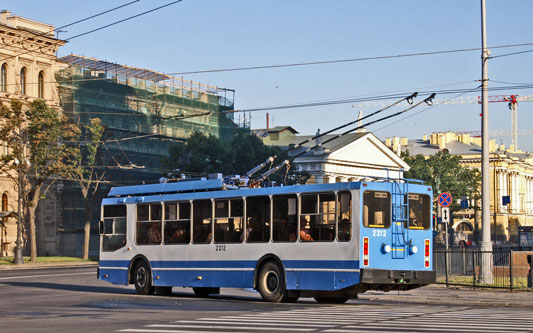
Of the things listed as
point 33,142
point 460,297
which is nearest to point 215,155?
point 33,142

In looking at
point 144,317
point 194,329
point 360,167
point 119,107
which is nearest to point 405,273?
point 144,317

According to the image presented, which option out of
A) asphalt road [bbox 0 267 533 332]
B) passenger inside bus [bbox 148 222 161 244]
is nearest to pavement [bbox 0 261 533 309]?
asphalt road [bbox 0 267 533 332]

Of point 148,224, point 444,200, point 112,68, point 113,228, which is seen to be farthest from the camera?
point 112,68

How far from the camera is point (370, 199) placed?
71.3ft

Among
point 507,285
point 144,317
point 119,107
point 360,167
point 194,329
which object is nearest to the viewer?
point 194,329

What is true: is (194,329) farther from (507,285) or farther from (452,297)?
(507,285)

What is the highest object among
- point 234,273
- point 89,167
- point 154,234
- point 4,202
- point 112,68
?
point 112,68

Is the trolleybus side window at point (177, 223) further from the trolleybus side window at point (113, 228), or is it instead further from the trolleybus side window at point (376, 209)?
the trolleybus side window at point (376, 209)

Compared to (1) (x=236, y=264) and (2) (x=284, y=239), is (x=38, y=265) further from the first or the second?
(2) (x=284, y=239)

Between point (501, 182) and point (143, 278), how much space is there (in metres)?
133

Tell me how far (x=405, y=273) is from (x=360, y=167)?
97.5 metres

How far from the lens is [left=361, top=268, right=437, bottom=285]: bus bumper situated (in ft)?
70.0

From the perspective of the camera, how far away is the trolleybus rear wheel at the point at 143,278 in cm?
2723

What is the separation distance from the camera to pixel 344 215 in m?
21.7
